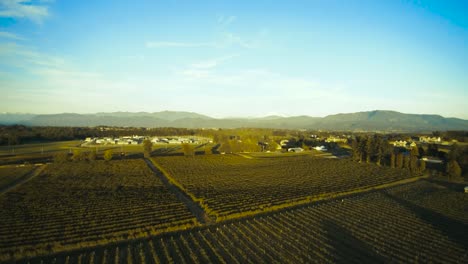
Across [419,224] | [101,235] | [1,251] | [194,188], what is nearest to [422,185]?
[419,224]

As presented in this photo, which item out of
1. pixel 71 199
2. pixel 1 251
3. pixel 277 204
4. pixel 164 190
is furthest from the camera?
pixel 164 190

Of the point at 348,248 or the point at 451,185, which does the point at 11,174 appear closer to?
the point at 348,248

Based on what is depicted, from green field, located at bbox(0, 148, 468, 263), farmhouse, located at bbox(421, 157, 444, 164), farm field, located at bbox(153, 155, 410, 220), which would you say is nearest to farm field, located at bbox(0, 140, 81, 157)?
green field, located at bbox(0, 148, 468, 263)

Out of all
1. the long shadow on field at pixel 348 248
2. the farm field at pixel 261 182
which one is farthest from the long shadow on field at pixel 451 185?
the long shadow on field at pixel 348 248

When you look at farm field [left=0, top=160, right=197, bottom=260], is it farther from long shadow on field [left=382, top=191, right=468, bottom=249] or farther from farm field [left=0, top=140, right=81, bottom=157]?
farm field [left=0, top=140, right=81, bottom=157]

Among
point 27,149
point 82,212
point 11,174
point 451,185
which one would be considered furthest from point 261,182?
point 27,149

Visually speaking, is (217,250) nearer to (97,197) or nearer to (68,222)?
(68,222)

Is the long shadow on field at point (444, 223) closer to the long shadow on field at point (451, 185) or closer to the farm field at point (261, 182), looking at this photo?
the farm field at point (261, 182)
